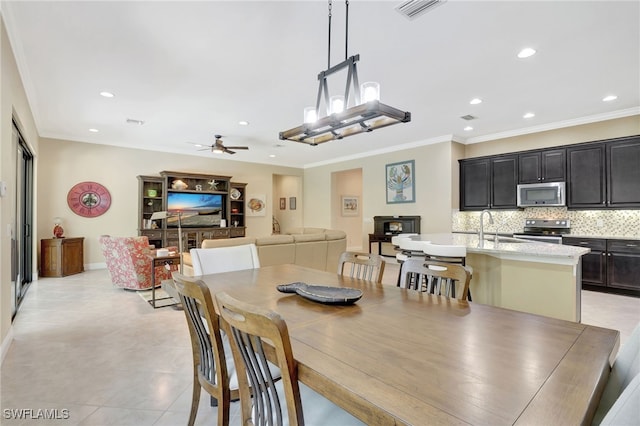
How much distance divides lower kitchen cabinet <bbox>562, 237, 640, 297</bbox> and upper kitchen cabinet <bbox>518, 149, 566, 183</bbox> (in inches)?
45.3

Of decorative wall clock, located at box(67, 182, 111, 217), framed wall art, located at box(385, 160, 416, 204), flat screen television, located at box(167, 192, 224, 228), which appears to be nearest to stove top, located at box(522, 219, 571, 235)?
framed wall art, located at box(385, 160, 416, 204)

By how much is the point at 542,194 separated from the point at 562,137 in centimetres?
105

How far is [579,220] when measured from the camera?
5.32 m

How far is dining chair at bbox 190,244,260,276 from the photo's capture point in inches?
95.8

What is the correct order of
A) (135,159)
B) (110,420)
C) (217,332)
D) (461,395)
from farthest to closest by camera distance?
(135,159), (110,420), (217,332), (461,395)

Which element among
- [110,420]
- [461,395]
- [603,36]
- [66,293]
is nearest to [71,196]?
[66,293]

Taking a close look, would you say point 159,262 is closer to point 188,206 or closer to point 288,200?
point 188,206

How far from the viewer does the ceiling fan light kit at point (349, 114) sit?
6.69 feet

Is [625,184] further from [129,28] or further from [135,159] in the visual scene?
[135,159]

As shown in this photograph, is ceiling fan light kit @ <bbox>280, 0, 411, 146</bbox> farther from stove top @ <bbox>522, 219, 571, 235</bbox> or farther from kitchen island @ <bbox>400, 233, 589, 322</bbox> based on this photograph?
stove top @ <bbox>522, 219, 571, 235</bbox>

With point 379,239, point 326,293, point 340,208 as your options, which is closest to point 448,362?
point 326,293

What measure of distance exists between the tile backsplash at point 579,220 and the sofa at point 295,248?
2698 mm

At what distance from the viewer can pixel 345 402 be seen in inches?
33.3

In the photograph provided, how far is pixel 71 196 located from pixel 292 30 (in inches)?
245
